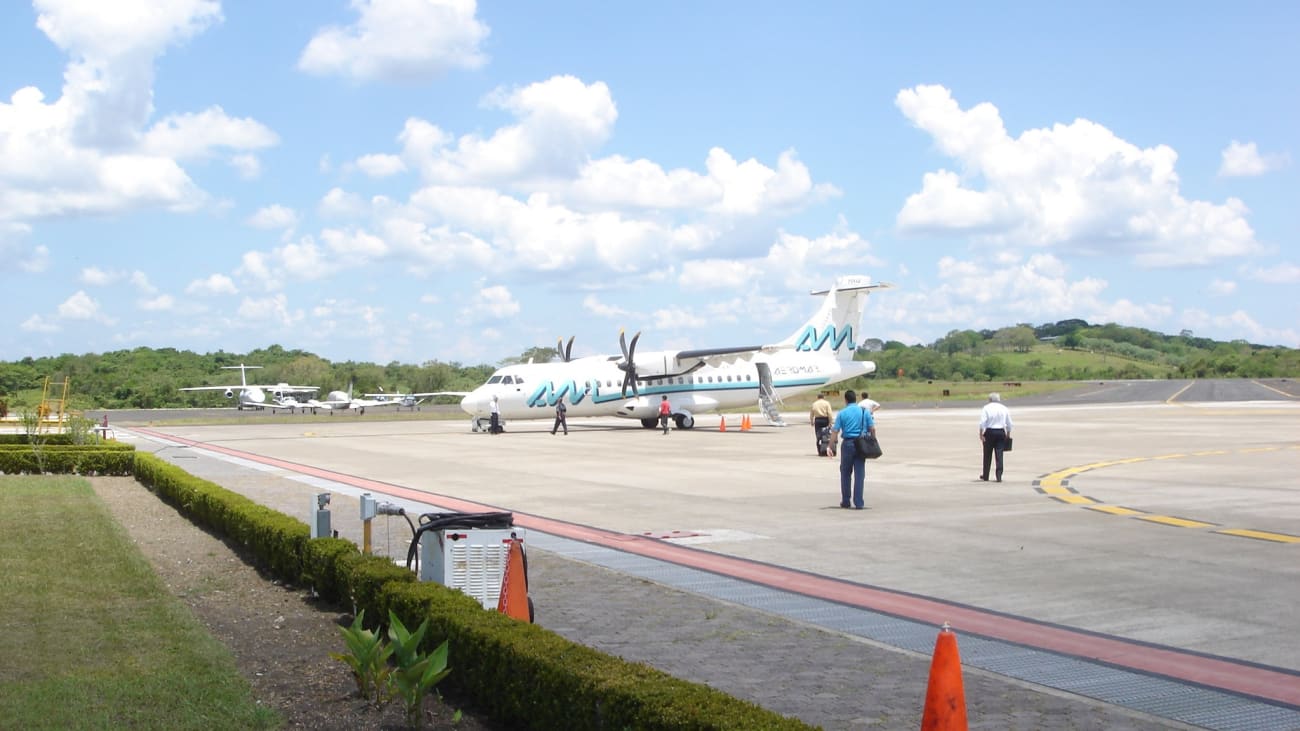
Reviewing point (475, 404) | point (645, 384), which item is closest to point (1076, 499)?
point (475, 404)

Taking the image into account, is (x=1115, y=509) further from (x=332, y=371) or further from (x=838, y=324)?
(x=332, y=371)

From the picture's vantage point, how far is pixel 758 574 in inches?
426

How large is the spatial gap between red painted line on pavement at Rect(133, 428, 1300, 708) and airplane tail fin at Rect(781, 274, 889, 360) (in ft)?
112

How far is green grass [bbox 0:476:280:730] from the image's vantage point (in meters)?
6.23

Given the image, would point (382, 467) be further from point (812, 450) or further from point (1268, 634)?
point (1268, 634)

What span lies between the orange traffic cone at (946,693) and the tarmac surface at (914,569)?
4.14ft

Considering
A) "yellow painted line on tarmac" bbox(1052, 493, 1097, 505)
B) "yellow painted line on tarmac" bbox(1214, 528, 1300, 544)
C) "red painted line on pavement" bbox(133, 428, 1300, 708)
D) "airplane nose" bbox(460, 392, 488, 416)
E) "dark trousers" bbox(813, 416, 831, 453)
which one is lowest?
"red painted line on pavement" bbox(133, 428, 1300, 708)

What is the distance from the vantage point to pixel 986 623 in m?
8.55

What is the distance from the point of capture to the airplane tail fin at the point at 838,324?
47.5 meters

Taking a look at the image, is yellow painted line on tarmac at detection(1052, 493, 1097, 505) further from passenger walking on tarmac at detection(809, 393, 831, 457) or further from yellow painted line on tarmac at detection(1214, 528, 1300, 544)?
passenger walking on tarmac at detection(809, 393, 831, 457)

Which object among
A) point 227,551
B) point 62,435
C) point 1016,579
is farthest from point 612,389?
point 1016,579

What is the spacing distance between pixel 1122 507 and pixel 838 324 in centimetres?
3266

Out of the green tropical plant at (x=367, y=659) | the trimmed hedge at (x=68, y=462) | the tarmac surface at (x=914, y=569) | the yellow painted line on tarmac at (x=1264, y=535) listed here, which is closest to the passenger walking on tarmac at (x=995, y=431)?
the tarmac surface at (x=914, y=569)

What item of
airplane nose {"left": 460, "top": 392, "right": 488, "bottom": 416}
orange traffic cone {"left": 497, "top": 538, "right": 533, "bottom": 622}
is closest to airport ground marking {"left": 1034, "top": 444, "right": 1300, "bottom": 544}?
orange traffic cone {"left": 497, "top": 538, "right": 533, "bottom": 622}
